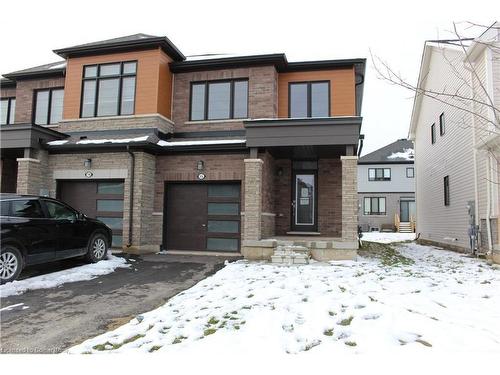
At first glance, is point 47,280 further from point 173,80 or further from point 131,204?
point 173,80

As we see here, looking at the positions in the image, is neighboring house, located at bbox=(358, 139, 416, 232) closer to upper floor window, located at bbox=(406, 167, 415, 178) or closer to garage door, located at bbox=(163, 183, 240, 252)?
upper floor window, located at bbox=(406, 167, 415, 178)

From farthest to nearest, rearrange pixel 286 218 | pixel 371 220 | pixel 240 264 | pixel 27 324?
pixel 371 220, pixel 286 218, pixel 240 264, pixel 27 324

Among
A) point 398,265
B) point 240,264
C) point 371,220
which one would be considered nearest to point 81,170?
point 240,264

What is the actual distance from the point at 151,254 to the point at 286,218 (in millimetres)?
4504

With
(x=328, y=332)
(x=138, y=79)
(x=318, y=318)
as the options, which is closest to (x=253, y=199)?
(x=138, y=79)

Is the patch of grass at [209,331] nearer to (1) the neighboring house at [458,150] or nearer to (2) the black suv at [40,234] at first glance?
(2) the black suv at [40,234]

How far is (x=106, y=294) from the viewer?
659 cm

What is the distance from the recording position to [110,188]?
1195 cm

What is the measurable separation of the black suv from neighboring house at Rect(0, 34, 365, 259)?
2273 millimetres

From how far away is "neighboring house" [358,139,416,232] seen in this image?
34.0m

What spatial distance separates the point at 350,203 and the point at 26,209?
298 inches

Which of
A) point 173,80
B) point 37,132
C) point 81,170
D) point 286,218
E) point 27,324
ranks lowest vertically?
point 27,324

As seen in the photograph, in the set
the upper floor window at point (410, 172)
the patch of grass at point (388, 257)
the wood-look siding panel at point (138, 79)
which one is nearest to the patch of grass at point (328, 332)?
the patch of grass at point (388, 257)

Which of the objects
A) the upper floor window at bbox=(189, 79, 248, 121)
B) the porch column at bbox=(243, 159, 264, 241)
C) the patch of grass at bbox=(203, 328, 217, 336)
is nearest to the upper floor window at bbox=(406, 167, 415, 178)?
the upper floor window at bbox=(189, 79, 248, 121)
